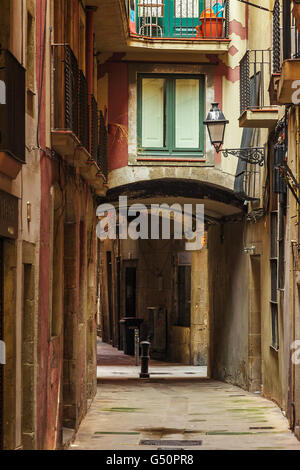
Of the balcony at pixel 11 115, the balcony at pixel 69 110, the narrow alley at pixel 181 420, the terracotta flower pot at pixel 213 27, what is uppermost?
the terracotta flower pot at pixel 213 27

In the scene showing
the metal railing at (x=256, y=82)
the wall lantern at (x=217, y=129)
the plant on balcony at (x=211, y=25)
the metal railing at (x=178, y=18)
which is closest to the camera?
the metal railing at (x=256, y=82)

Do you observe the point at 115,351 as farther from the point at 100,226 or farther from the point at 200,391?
the point at 200,391

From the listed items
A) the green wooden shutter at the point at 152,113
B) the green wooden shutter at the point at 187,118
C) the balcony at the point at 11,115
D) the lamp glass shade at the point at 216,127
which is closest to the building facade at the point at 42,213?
the balcony at the point at 11,115

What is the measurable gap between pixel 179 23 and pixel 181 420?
29.0 feet

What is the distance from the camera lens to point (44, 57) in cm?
1111

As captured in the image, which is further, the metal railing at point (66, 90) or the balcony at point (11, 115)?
the metal railing at point (66, 90)

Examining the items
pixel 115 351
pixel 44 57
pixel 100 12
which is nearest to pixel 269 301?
pixel 100 12

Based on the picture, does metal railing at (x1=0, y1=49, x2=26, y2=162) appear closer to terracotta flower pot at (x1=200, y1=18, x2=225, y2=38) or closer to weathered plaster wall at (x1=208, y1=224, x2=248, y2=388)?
terracotta flower pot at (x1=200, y1=18, x2=225, y2=38)

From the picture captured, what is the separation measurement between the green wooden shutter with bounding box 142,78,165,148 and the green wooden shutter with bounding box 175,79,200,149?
32 cm

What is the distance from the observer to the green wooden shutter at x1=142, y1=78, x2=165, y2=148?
20.0 meters

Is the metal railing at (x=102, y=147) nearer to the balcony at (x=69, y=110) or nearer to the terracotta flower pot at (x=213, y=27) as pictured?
the balcony at (x=69, y=110)

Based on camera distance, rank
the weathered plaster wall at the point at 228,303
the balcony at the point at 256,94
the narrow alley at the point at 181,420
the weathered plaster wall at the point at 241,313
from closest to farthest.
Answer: the narrow alley at the point at 181,420 → the balcony at the point at 256,94 → the weathered plaster wall at the point at 241,313 → the weathered plaster wall at the point at 228,303

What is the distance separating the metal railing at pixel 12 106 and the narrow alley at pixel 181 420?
16.8ft

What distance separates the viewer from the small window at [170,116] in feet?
65.8
